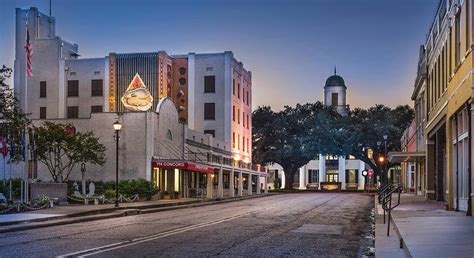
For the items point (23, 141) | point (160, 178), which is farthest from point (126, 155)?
point (23, 141)

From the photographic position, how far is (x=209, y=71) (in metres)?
65.0

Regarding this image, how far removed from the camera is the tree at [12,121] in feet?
95.5

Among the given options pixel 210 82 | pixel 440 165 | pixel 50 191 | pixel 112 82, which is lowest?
pixel 50 191

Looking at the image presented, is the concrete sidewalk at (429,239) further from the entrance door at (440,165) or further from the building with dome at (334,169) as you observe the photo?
the building with dome at (334,169)

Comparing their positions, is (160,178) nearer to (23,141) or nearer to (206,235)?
(23,141)

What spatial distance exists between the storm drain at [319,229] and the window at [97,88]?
43.9 meters

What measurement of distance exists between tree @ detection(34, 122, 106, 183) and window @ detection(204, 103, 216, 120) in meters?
Result: 23.5

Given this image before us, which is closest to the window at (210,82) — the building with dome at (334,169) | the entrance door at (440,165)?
the entrance door at (440,165)

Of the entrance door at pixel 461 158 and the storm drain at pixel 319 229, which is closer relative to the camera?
the storm drain at pixel 319 229

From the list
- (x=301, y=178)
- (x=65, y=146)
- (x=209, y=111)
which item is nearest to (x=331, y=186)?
(x=301, y=178)

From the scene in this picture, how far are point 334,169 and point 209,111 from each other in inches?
1977

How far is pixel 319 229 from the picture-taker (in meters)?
20.0

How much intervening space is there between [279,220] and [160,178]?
24472mm

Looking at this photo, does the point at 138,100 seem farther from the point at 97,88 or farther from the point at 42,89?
the point at 42,89
